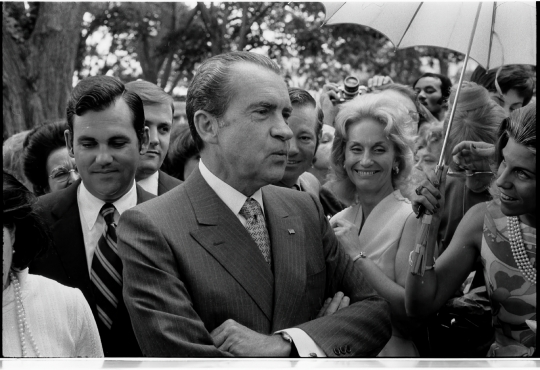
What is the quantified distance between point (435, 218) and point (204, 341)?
1137 millimetres

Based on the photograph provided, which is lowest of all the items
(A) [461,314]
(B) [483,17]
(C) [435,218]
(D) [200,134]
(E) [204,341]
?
(A) [461,314]

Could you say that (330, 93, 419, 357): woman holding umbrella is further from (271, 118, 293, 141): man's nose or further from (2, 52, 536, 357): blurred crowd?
(271, 118, 293, 141): man's nose

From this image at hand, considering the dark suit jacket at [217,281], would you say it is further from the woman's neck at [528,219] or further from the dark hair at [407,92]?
the dark hair at [407,92]

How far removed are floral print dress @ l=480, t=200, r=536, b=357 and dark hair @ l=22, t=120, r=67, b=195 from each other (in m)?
2.60

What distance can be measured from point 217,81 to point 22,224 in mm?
898

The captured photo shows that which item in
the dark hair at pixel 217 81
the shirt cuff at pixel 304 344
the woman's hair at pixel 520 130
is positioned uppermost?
the dark hair at pixel 217 81

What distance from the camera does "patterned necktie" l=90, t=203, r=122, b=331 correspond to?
3.24m

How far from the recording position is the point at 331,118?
201 inches

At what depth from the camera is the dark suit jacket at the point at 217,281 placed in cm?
266

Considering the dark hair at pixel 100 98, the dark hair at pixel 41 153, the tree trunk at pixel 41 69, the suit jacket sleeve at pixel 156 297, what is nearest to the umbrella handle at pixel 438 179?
the suit jacket sleeve at pixel 156 297

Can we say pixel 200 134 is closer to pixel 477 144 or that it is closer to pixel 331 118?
pixel 477 144

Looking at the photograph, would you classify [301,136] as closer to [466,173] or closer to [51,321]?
[466,173]

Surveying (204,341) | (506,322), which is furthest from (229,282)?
(506,322)

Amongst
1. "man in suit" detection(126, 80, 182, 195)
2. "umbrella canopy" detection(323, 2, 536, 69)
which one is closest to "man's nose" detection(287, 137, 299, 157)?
"man in suit" detection(126, 80, 182, 195)
